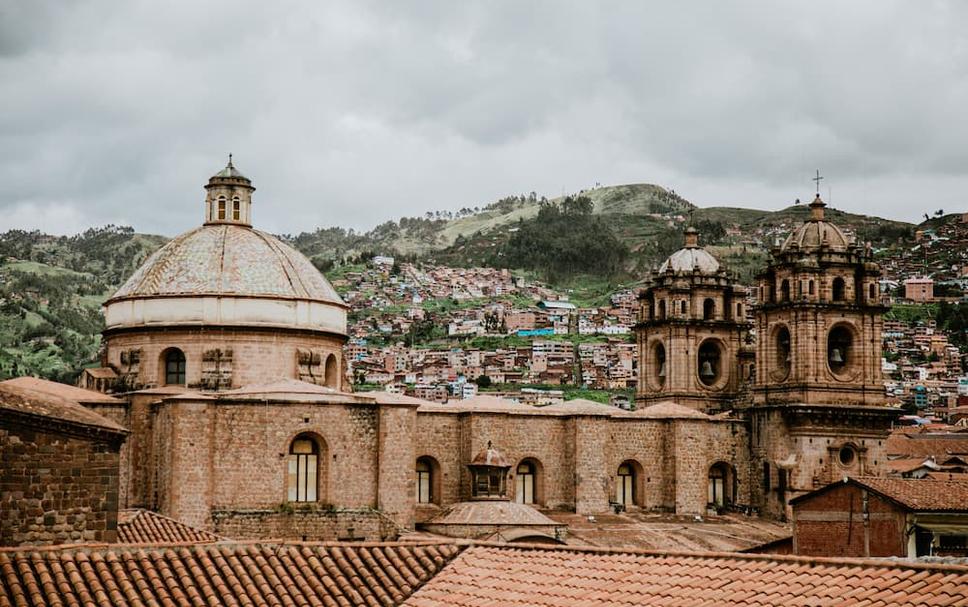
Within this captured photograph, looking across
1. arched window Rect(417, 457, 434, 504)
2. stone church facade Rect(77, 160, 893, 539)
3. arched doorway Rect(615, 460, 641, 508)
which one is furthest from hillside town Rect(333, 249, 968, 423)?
arched window Rect(417, 457, 434, 504)

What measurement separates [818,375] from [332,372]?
14.0 metres

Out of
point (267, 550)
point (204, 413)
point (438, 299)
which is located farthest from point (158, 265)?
point (438, 299)

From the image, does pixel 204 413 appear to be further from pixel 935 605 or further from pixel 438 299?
pixel 438 299

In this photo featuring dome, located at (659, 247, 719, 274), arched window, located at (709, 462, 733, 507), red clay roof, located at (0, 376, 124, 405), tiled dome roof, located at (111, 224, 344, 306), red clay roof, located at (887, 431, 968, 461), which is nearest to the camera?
red clay roof, located at (0, 376, 124, 405)

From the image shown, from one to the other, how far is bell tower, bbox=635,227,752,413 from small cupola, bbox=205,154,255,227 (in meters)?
14.4

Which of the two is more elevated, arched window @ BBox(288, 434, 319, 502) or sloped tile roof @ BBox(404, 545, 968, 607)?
arched window @ BBox(288, 434, 319, 502)

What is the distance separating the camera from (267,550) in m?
15.5

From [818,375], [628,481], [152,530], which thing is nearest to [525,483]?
[628,481]

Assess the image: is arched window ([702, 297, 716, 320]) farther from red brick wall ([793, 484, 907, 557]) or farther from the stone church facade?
red brick wall ([793, 484, 907, 557])

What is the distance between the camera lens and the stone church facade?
33.4 metres

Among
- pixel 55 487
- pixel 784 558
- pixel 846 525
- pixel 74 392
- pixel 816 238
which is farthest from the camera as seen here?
pixel 816 238

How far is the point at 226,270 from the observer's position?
3706 centimetres

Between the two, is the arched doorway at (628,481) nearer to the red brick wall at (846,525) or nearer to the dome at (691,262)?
the dome at (691,262)

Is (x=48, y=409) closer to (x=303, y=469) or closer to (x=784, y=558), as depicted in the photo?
(x=784, y=558)
